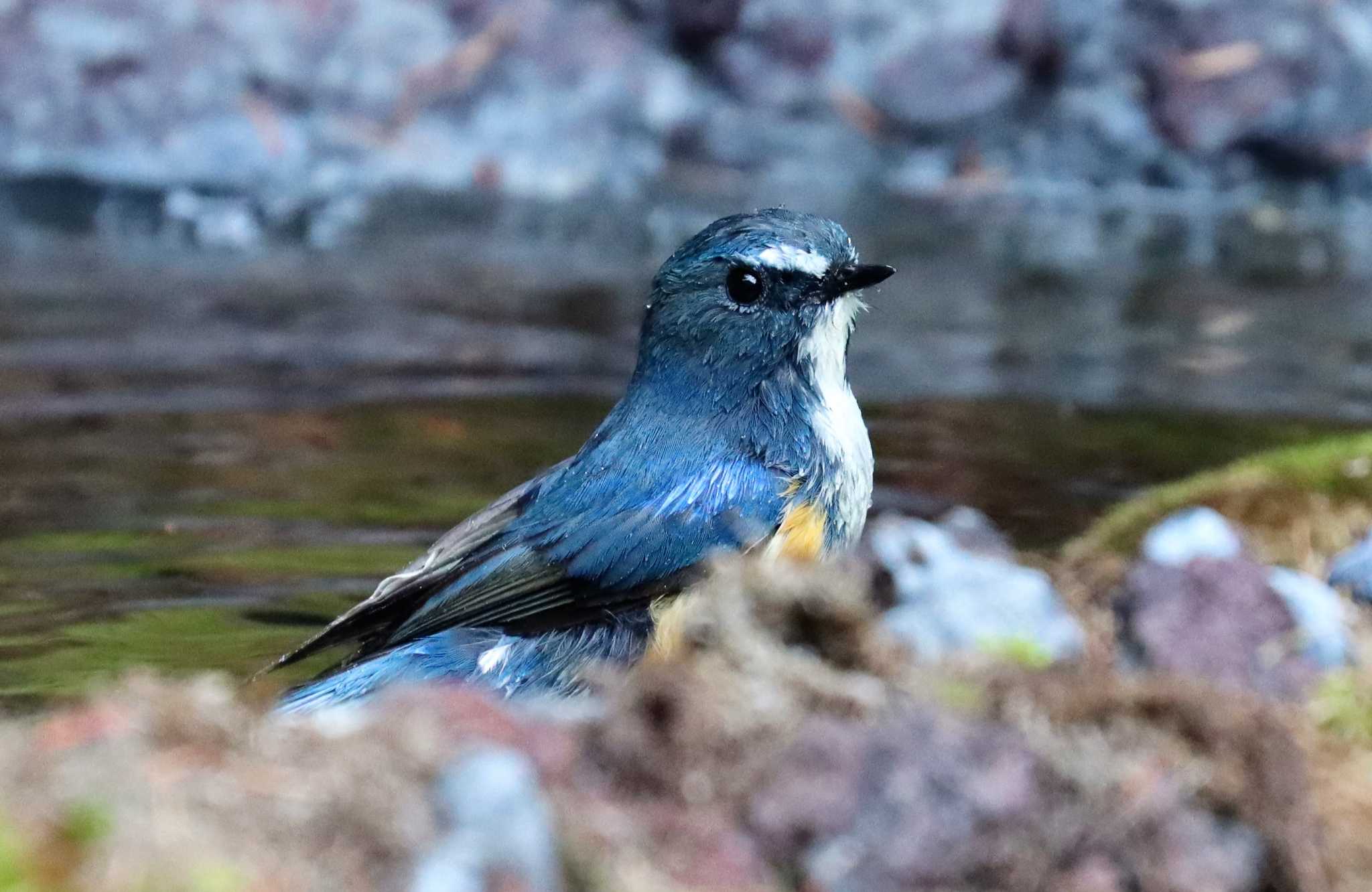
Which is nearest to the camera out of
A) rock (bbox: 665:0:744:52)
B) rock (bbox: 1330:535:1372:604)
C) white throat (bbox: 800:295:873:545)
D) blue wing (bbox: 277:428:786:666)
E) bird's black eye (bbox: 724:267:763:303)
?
rock (bbox: 1330:535:1372:604)

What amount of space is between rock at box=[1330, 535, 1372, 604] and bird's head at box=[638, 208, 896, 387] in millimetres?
1064

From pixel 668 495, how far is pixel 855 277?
614 mm

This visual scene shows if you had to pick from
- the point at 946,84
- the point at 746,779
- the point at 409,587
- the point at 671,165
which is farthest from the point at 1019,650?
the point at 946,84

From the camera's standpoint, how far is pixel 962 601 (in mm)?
3219

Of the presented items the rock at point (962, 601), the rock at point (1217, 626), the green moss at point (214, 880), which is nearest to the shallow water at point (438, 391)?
the rock at point (962, 601)

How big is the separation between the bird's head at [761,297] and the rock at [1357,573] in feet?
3.49

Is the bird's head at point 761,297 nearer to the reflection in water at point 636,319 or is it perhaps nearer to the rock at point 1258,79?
the reflection in water at point 636,319

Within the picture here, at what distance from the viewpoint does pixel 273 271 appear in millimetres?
8398

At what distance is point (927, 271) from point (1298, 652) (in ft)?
19.1

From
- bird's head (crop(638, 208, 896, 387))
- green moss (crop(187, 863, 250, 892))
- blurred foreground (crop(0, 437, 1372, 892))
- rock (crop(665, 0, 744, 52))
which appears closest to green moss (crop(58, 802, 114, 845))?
blurred foreground (crop(0, 437, 1372, 892))

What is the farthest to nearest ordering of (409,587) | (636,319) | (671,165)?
1. (671,165)
2. (636,319)
3. (409,587)

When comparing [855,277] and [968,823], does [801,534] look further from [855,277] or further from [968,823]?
[968,823]

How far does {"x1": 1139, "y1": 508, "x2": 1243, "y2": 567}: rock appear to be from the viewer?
12.2 ft

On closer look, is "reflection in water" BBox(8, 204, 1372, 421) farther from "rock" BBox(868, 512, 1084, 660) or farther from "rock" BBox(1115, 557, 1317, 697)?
"rock" BBox(1115, 557, 1317, 697)
